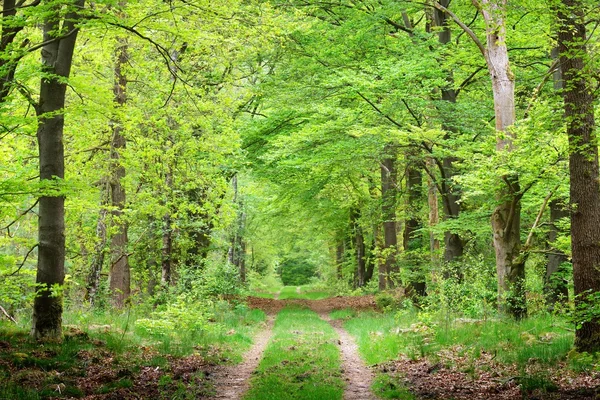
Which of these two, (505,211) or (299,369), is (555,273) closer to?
(505,211)

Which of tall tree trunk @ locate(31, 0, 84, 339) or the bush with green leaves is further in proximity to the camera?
the bush with green leaves

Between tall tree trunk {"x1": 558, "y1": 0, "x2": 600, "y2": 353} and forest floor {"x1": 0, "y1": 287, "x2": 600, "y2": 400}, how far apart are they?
86 centimetres

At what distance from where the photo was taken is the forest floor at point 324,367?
7258mm

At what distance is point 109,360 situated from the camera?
911 cm

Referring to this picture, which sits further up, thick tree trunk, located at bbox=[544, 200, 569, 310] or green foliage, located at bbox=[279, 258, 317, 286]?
thick tree trunk, located at bbox=[544, 200, 569, 310]

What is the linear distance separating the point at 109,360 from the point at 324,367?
400cm

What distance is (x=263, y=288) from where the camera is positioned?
55344 millimetres

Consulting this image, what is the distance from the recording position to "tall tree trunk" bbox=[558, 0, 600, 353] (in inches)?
313

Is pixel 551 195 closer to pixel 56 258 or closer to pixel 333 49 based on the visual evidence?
pixel 333 49

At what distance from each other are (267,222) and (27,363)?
25754mm

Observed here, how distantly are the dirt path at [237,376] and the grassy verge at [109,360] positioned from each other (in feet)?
0.79

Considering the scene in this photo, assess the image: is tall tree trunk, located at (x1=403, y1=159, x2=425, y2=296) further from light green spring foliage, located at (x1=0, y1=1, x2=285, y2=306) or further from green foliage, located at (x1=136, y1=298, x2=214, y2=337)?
green foliage, located at (x1=136, y1=298, x2=214, y2=337)

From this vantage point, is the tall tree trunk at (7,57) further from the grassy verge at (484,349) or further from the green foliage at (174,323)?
the grassy verge at (484,349)

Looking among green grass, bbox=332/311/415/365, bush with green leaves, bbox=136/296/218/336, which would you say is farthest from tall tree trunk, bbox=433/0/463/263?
bush with green leaves, bbox=136/296/218/336
